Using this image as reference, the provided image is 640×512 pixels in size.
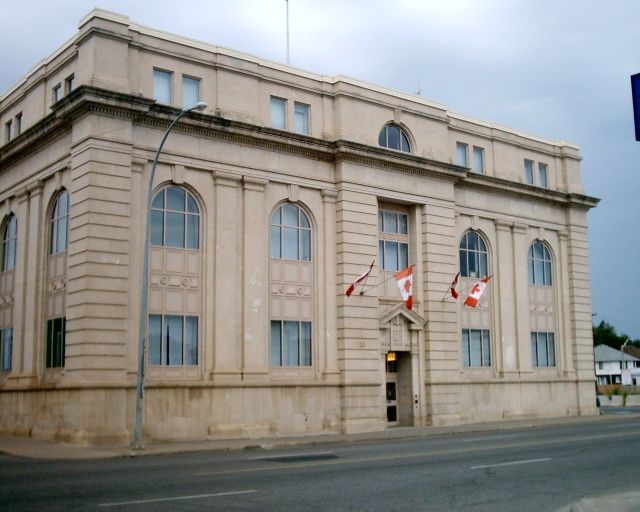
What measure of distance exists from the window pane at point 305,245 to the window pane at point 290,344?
2.74m

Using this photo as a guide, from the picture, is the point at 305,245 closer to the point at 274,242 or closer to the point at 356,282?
the point at 274,242

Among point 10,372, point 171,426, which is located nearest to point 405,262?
point 171,426

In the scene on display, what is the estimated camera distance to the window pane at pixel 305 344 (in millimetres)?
33188

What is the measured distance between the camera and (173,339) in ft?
98.2

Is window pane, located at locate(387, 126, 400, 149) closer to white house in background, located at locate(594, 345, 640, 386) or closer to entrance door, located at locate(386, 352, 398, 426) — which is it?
entrance door, located at locate(386, 352, 398, 426)

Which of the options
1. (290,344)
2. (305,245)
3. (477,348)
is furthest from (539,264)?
(290,344)

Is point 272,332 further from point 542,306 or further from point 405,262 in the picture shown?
point 542,306

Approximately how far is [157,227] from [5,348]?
29.0 feet

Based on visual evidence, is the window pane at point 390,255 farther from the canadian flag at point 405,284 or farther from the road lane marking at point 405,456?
the road lane marking at point 405,456

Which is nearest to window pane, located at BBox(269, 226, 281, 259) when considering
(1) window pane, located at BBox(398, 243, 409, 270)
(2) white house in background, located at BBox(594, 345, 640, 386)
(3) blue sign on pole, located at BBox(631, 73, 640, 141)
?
(1) window pane, located at BBox(398, 243, 409, 270)

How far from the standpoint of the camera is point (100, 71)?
28719mm

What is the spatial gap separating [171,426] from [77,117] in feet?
36.4

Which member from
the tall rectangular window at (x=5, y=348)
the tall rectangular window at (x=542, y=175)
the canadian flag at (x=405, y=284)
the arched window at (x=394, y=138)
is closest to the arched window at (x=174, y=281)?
the tall rectangular window at (x=5, y=348)

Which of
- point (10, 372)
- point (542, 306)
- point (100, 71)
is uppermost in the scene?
point (100, 71)
